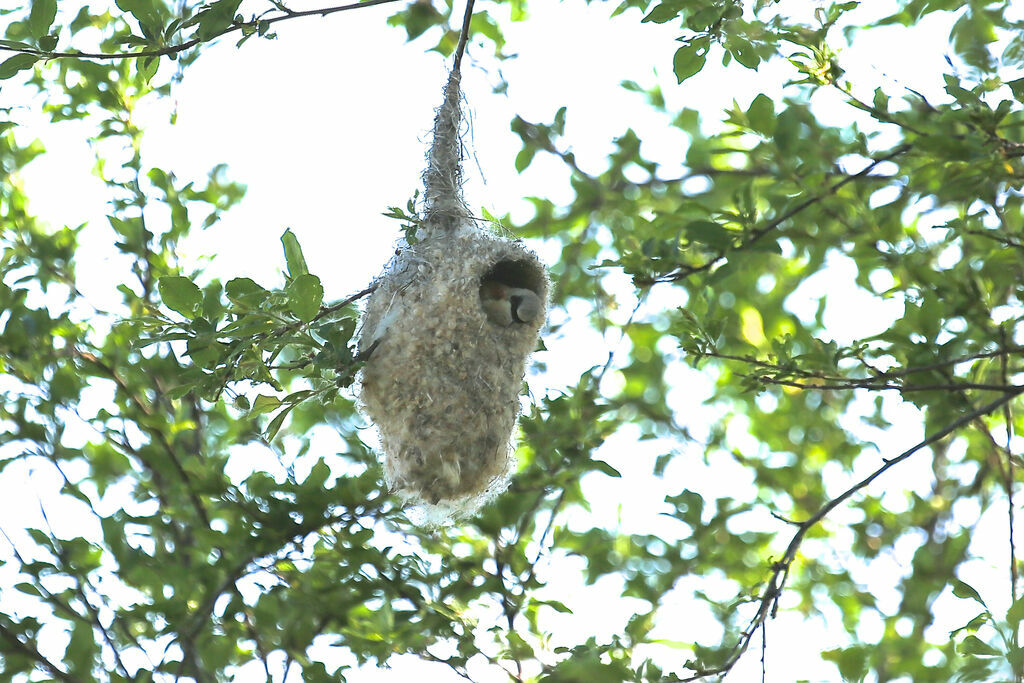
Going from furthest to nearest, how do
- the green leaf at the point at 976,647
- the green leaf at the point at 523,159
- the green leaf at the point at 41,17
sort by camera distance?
the green leaf at the point at 523,159
the green leaf at the point at 976,647
the green leaf at the point at 41,17

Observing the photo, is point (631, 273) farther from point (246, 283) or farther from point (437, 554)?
point (437, 554)

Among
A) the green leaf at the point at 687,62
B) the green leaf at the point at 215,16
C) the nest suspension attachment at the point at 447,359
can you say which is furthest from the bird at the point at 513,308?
the green leaf at the point at 215,16

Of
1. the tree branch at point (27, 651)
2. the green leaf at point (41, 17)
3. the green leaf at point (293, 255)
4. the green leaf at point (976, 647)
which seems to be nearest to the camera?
the green leaf at point (41, 17)

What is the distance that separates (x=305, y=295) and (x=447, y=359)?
1.31 ft

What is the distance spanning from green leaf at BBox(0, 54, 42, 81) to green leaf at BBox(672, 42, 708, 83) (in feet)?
3.83

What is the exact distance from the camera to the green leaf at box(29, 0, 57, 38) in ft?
5.80

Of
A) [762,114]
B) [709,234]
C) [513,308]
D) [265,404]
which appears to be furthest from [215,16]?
[762,114]

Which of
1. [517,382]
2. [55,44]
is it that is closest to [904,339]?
[517,382]

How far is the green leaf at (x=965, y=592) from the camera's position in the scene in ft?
6.53

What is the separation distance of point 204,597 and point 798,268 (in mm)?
2676

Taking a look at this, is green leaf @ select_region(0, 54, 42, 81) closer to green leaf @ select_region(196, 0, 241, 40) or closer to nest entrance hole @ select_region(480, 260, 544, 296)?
green leaf @ select_region(196, 0, 241, 40)

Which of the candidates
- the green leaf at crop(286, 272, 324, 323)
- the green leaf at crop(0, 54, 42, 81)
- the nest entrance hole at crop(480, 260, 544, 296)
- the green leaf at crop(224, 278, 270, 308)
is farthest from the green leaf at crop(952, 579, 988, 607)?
the green leaf at crop(0, 54, 42, 81)

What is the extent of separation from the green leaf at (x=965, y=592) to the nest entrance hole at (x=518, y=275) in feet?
3.52

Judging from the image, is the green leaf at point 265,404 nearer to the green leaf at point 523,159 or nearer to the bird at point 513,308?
the bird at point 513,308
